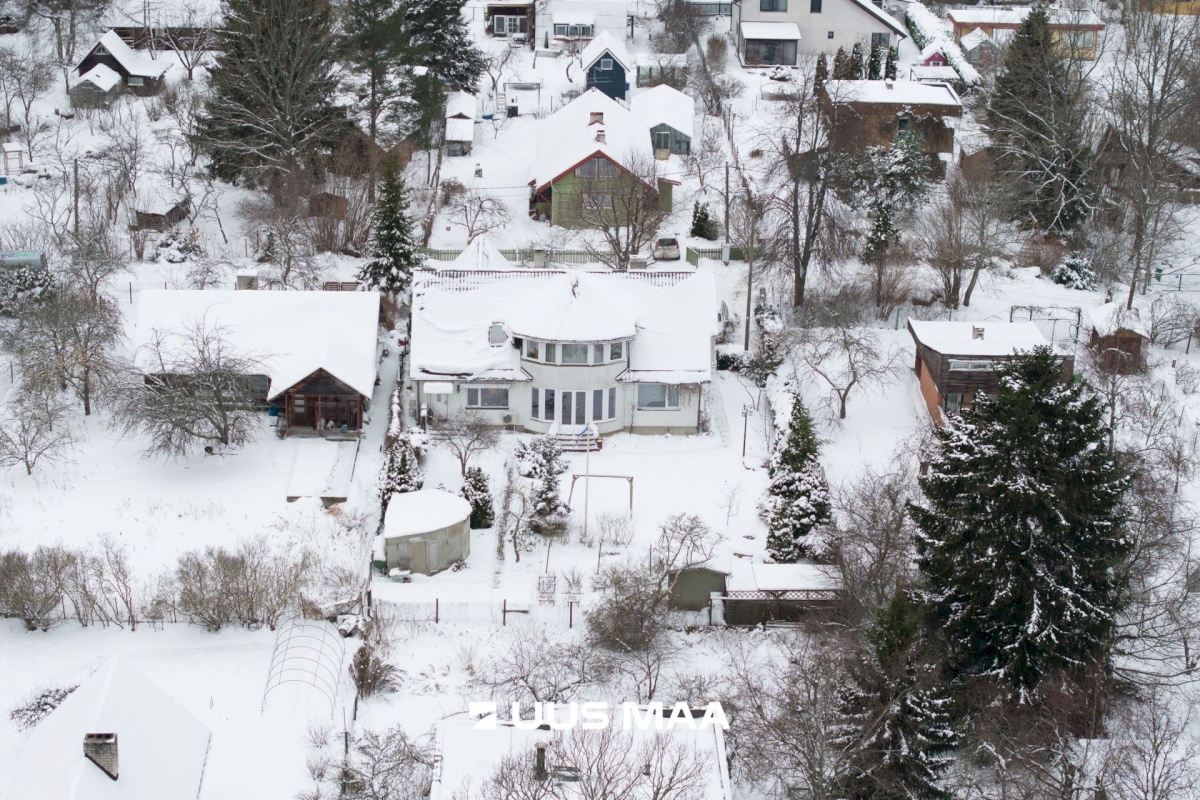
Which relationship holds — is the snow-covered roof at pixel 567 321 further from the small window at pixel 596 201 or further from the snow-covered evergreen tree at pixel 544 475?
the small window at pixel 596 201

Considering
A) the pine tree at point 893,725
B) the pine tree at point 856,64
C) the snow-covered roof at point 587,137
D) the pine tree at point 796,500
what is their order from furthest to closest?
the pine tree at point 856,64 → the snow-covered roof at point 587,137 → the pine tree at point 796,500 → the pine tree at point 893,725

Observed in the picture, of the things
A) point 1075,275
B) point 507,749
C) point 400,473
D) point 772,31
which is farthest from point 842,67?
point 507,749

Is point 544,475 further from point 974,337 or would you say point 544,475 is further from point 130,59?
point 130,59

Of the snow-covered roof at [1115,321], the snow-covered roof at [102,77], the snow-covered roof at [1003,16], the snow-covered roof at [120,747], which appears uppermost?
the snow-covered roof at [1003,16]

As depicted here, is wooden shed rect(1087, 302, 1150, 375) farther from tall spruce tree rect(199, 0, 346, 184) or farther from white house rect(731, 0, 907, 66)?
white house rect(731, 0, 907, 66)

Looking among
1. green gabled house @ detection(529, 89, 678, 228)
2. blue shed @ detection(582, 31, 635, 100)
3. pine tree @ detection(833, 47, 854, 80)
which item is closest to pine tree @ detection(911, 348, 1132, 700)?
green gabled house @ detection(529, 89, 678, 228)

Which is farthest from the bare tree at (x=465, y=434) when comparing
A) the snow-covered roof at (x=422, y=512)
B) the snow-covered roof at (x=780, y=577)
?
the snow-covered roof at (x=780, y=577)
